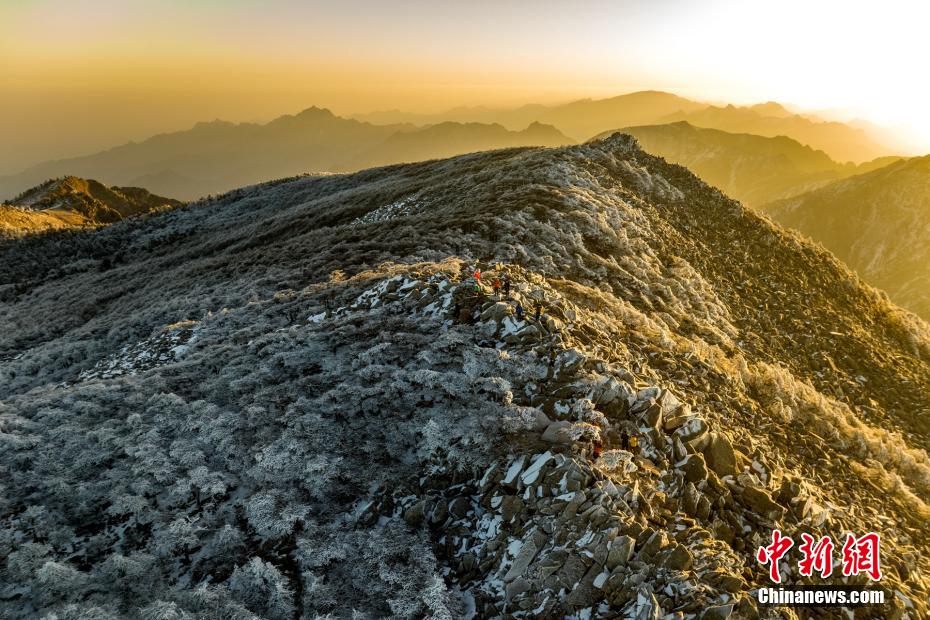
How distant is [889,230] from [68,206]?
269 meters

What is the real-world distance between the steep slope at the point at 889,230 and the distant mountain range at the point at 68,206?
8825 inches

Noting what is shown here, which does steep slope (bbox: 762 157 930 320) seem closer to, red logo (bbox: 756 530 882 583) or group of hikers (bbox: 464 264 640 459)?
red logo (bbox: 756 530 882 583)

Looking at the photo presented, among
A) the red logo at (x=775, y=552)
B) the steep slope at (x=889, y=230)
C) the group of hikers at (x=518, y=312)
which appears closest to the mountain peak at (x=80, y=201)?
the group of hikers at (x=518, y=312)

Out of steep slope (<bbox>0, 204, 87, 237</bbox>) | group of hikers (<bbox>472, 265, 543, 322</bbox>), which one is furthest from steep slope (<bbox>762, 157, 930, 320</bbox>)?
steep slope (<bbox>0, 204, 87, 237</bbox>)

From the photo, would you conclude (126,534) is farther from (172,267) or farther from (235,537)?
(172,267)

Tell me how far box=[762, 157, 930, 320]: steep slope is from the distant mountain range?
224 m

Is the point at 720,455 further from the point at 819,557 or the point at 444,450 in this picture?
the point at 444,450

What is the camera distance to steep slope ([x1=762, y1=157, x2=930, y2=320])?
6127 inches

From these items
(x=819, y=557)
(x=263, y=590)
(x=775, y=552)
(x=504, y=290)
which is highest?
(x=504, y=290)

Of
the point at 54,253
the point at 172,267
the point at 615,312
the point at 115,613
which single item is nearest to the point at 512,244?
the point at 615,312

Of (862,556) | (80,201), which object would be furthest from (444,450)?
(80,201)

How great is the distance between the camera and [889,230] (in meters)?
175

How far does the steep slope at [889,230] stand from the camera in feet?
511

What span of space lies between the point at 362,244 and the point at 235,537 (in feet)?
69.7
